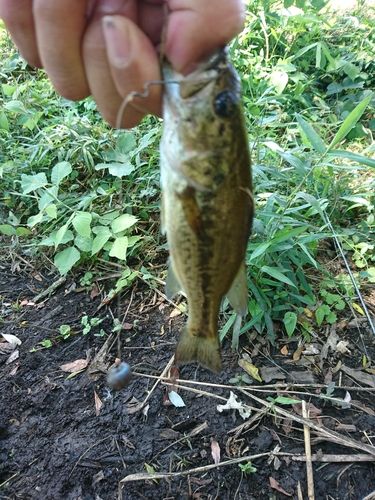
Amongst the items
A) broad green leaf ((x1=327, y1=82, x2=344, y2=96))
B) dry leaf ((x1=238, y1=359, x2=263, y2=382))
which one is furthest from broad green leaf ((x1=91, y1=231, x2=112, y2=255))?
broad green leaf ((x1=327, y1=82, x2=344, y2=96))

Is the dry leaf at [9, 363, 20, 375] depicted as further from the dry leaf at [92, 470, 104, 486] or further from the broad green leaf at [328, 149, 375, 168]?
the broad green leaf at [328, 149, 375, 168]

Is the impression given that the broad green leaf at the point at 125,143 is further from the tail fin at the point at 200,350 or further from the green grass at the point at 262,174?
the tail fin at the point at 200,350

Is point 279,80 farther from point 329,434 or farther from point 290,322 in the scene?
point 329,434

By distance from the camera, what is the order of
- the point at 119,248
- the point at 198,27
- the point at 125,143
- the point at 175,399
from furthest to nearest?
the point at 125,143 → the point at 119,248 → the point at 175,399 → the point at 198,27

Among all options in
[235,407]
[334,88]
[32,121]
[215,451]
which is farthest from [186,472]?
[334,88]

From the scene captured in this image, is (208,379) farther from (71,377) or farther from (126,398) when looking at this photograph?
(71,377)

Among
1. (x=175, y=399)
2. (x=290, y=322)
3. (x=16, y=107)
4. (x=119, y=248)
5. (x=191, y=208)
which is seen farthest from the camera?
(x=16, y=107)

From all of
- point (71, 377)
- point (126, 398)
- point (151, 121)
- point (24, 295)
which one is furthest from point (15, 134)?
point (126, 398)
